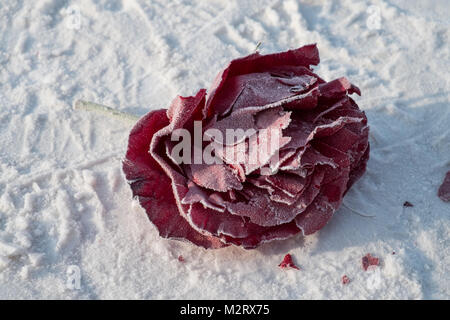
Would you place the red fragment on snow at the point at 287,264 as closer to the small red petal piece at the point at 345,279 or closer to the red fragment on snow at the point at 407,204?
the small red petal piece at the point at 345,279

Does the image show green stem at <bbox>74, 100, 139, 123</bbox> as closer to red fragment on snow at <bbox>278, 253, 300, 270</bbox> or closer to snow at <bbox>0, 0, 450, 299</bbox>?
snow at <bbox>0, 0, 450, 299</bbox>

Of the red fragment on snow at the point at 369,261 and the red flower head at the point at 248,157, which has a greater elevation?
the red flower head at the point at 248,157

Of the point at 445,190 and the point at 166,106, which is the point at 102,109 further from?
the point at 445,190

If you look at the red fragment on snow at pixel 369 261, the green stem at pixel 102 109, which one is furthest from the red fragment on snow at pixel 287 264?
the green stem at pixel 102 109

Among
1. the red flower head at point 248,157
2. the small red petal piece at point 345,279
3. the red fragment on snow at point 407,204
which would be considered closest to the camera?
the red flower head at point 248,157

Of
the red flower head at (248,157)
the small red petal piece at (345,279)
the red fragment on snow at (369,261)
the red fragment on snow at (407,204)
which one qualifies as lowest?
the small red petal piece at (345,279)

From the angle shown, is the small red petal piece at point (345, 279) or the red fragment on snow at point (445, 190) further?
the red fragment on snow at point (445, 190)

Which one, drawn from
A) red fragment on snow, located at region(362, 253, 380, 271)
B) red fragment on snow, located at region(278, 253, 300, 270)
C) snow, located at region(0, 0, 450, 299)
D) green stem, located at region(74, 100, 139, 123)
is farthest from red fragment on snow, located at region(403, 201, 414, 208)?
green stem, located at region(74, 100, 139, 123)
